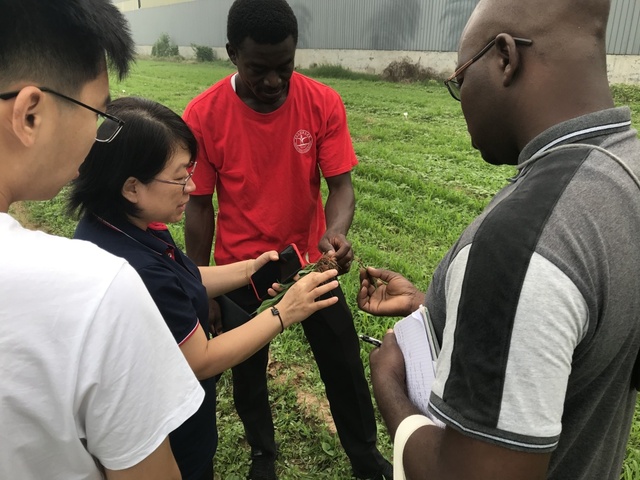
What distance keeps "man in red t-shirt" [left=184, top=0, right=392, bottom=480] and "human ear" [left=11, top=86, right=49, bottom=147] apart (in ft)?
5.46

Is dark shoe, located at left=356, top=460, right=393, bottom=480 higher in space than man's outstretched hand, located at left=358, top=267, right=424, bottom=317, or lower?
lower

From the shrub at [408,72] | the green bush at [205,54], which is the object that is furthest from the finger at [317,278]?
the green bush at [205,54]

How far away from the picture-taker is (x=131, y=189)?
189 centimetres

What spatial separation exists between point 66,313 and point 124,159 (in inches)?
40.3

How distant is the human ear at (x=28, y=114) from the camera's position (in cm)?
100

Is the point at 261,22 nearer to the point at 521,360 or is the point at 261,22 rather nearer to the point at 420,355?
the point at 420,355

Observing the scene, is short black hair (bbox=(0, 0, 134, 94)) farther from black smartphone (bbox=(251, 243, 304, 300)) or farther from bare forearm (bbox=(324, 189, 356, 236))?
bare forearm (bbox=(324, 189, 356, 236))

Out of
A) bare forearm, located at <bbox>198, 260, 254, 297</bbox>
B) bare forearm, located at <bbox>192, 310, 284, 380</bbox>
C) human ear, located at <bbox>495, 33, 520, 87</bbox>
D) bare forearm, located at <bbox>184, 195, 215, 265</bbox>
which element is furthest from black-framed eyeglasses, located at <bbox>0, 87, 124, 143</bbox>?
bare forearm, located at <bbox>184, 195, 215, 265</bbox>

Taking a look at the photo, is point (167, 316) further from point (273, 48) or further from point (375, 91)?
point (375, 91)

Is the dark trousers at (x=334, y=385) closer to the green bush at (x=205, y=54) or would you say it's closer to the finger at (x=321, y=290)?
the finger at (x=321, y=290)

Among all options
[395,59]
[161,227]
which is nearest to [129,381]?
[161,227]

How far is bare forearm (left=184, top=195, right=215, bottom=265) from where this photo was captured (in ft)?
9.37

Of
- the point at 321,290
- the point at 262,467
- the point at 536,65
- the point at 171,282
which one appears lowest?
the point at 262,467

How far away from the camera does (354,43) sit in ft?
74.9
